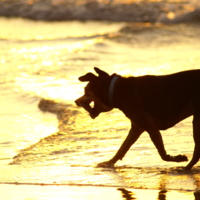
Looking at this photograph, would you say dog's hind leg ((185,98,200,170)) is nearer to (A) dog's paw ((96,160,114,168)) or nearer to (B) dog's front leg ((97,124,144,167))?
(B) dog's front leg ((97,124,144,167))

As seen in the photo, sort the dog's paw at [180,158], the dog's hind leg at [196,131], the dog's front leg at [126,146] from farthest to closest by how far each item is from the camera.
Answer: the dog's front leg at [126,146], the dog's paw at [180,158], the dog's hind leg at [196,131]

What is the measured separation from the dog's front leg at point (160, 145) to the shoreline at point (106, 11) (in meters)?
21.8

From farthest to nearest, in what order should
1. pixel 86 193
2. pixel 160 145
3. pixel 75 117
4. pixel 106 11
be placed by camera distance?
pixel 106 11 < pixel 75 117 < pixel 160 145 < pixel 86 193

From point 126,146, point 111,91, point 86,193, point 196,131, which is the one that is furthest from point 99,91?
point 86,193

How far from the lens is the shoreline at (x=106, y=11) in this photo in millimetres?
29375

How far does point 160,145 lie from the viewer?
6.80 meters

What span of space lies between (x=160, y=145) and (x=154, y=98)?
53 cm

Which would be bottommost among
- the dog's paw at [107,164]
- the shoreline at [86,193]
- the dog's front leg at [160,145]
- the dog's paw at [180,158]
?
the shoreline at [86,193]

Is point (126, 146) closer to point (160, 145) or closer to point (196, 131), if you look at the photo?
point (160, 145)

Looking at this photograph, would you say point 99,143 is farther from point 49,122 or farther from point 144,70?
point 144,70

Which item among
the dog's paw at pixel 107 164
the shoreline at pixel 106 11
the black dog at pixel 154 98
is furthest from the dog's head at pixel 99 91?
the shoreline at pixel 106 11

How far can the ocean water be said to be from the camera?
6664 millimetres

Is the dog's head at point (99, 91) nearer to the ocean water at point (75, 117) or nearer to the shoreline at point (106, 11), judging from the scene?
the ocean water at point (75, 117)

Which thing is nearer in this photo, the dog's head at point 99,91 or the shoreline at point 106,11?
the dog's head at point 99,91
